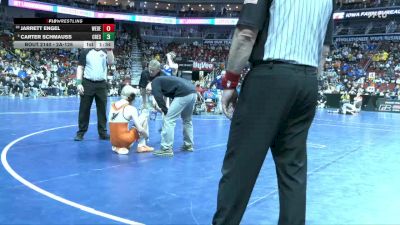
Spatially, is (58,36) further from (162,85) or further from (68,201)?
(68,201)

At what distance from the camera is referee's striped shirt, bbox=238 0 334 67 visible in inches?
82.5

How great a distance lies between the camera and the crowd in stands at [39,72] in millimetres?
22656

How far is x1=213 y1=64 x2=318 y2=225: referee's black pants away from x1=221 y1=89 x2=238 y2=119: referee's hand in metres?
0.06

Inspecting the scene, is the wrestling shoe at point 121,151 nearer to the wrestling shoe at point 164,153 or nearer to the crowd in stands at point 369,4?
the wrestling shoe at point 164,153

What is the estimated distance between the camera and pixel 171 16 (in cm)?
4906

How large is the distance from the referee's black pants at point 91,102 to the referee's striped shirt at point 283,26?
6149mm

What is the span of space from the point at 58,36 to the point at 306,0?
1499 cm

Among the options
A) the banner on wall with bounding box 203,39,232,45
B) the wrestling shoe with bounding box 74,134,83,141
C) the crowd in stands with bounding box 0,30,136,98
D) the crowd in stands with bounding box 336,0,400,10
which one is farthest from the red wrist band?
the banner on wall with bounding box 203,39,232,45

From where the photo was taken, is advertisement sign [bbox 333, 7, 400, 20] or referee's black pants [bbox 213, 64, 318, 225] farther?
advertisement sign [bbox 333, 7, 400, 20]

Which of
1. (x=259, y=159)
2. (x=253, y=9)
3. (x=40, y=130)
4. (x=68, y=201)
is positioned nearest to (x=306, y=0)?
(x=253, y=9)

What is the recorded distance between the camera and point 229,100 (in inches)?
89.6

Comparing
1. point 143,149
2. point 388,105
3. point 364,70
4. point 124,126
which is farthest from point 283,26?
point 364,70

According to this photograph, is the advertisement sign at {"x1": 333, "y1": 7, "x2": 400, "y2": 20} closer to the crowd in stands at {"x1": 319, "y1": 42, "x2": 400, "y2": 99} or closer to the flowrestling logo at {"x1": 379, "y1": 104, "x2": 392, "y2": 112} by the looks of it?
the crowd in stands at {"x1": 319, "y1": 42, "x2": 400, "y2": 99}
